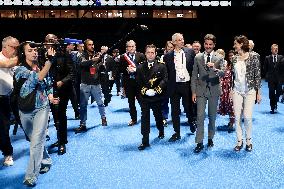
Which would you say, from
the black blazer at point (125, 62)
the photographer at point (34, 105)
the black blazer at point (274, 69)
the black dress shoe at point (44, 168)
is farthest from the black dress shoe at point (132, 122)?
Answer: the black blazer at point (274, 69)

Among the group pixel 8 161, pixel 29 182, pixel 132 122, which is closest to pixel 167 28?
pixel 132 122

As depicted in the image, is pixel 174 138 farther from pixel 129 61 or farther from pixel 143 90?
pixel 129 61

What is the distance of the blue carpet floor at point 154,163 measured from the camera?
4.29 m

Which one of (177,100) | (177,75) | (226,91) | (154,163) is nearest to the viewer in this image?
(154,163)

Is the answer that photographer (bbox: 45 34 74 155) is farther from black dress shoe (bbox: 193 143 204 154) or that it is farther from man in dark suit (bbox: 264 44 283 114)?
man in dark suit (bbox: 264 44 283 114)

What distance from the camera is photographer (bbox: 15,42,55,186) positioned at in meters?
4.15

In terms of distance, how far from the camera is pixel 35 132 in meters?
4.21

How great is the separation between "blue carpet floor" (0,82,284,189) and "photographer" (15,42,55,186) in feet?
1.14

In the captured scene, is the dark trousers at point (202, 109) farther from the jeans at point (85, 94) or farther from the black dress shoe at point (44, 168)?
the jeans at point (85, 94)

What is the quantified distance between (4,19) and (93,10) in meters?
5.82

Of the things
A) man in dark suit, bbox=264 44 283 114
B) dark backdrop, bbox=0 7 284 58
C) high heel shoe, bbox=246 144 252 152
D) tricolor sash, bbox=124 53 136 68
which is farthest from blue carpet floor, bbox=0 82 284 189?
dark backdrop, bbox=0 7 284 58

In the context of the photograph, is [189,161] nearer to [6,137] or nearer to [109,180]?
[109,180]

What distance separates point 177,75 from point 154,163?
6.77 ft

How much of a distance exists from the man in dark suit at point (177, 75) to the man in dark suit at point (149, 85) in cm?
26
